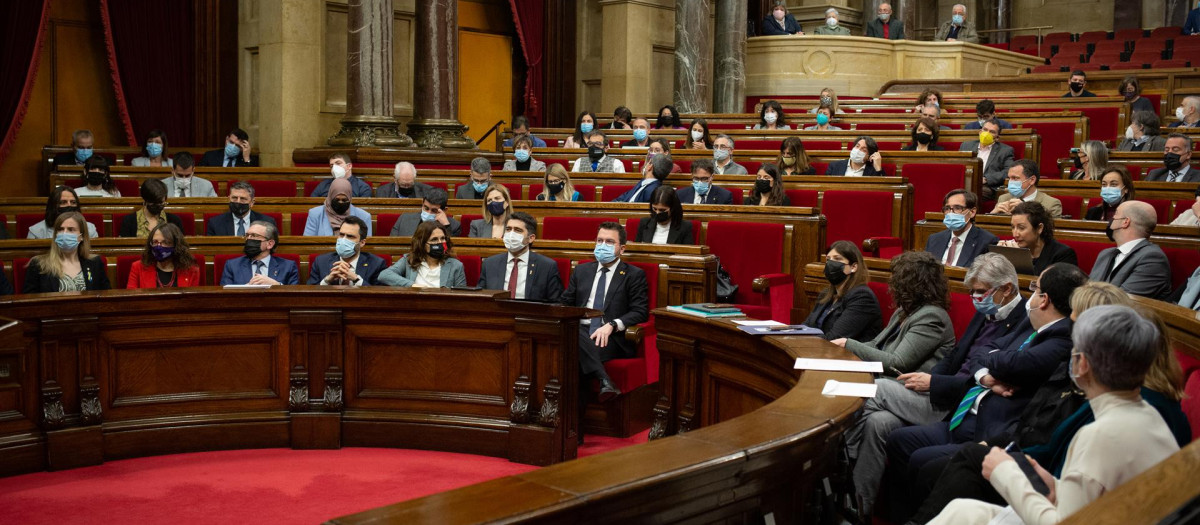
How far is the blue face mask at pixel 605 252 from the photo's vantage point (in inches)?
207

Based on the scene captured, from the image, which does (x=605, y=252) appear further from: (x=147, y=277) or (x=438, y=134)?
(x=438, y=134)

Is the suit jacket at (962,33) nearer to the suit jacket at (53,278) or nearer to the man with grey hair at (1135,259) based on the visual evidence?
the man with grey hair at (1135,259)

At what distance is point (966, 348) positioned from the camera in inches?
146

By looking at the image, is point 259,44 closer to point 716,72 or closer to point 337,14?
point 337,14

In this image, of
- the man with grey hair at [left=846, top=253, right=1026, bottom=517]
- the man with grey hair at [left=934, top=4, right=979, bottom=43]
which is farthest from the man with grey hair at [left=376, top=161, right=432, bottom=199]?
the man with grey hair at [left=934, top=4, right=979, bottom=43]

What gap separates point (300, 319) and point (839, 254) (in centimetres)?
230

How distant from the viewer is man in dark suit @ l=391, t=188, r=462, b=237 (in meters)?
6.55

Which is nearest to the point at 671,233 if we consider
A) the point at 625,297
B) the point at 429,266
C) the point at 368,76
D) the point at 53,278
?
the point at 625,297

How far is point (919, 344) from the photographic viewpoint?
3.89m

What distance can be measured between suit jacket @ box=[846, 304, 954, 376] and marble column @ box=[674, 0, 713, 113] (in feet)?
29.7

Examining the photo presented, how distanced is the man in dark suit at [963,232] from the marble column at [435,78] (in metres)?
5.32

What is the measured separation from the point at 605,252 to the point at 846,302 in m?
1.30

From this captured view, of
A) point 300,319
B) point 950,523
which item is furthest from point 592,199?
point 950,523

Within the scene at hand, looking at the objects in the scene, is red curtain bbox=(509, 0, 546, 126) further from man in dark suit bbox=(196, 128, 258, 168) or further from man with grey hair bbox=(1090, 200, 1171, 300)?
man with grey hair bbox=(1090, 200, 1171, 300)
